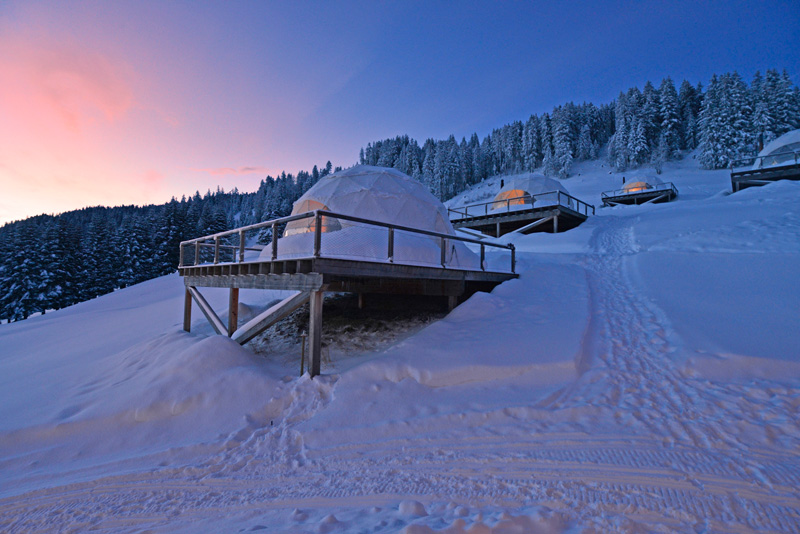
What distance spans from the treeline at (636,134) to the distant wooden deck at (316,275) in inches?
2108

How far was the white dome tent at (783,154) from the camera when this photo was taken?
23.2 metres

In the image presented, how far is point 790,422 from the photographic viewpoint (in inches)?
154

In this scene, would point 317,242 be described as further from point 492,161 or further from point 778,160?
point 492,161

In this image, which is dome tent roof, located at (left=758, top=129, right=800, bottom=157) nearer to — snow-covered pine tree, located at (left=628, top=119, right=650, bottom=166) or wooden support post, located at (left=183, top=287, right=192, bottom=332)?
snow-covered pine tree, located at (left=628, top=119, right=650, bottom=166)

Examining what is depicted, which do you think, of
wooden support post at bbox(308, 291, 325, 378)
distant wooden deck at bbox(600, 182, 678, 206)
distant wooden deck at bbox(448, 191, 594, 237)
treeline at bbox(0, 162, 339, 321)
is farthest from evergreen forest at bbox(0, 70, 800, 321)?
wooden support post at bbox(308, 291, 325, 378)

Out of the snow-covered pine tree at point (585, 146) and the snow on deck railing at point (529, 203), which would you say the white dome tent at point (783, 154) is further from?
the snow-covered pine tree at point (585, 146)

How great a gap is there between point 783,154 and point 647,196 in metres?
11.7

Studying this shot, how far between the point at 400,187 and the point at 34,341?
601 inches

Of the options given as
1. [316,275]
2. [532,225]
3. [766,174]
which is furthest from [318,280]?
[766,174]

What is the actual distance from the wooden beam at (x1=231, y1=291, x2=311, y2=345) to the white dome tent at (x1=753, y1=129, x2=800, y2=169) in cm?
3246

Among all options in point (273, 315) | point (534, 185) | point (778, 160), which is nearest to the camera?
point (273, 315)

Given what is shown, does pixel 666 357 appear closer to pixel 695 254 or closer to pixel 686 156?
pixel 695 254

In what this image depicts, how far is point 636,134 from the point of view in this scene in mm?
53781

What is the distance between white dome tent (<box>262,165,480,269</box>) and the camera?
8102 millimetres
